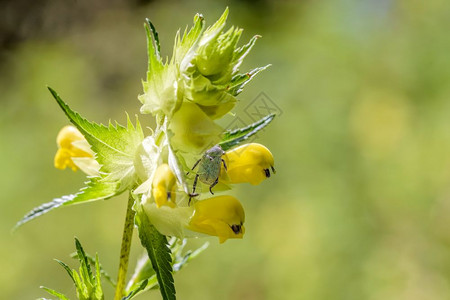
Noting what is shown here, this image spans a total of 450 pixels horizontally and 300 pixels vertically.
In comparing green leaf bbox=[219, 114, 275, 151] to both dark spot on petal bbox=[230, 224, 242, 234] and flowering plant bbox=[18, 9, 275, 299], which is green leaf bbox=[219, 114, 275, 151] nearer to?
flowering plant bbox=[18, 9, 275, 299]

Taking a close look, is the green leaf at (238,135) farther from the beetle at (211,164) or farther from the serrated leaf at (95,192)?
the serrated leaf at (95,192)

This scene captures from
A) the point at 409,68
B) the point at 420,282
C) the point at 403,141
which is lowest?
the point at 420,282

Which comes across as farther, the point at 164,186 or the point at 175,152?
the point at 175,152

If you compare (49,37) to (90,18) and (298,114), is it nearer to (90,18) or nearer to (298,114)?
(90,18)

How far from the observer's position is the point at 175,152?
34.9 inches

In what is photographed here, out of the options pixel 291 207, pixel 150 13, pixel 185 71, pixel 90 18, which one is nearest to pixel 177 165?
pixel 185 71

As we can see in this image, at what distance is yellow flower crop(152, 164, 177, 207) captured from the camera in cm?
77

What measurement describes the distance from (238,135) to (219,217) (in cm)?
16

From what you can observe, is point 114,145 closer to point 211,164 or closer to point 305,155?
point 211,164

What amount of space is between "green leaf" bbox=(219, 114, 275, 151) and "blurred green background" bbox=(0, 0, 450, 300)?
231cm

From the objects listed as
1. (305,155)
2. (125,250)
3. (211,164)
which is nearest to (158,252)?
(125,250)

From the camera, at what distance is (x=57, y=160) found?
3.75 ft

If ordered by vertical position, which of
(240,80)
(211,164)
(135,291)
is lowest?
(135,291)

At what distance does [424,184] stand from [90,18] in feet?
13.5
